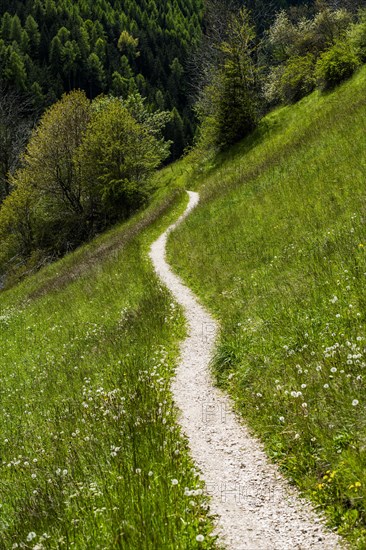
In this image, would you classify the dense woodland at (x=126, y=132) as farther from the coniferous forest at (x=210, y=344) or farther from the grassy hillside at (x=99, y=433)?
the grassy hillside at (x=99, y=433)

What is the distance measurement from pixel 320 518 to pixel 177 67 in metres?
155

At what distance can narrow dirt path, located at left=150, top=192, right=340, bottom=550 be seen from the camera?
4.09 m

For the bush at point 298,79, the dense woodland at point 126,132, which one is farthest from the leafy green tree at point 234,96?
the bush at point 298,79

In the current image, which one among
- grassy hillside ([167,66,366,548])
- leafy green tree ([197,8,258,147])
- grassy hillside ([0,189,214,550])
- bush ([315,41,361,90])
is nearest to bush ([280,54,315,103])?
leafy green tree ([197,8,258,147])

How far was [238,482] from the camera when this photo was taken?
16.8 ft

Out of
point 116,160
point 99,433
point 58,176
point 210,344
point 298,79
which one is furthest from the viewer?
point 58,176

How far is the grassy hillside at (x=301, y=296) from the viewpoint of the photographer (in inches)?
190

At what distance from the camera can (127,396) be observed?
7.44 meters

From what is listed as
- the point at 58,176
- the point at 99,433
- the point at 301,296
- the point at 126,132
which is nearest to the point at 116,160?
the point at 126,132

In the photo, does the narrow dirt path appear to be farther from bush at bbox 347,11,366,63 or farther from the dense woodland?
bush at bbox 347,11,366,63

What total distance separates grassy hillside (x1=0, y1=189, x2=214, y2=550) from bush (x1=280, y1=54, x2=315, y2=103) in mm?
29520

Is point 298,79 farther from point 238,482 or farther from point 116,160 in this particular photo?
point 238,482

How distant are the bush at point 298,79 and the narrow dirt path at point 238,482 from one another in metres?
36.1

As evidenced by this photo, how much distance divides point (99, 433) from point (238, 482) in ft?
7.79
